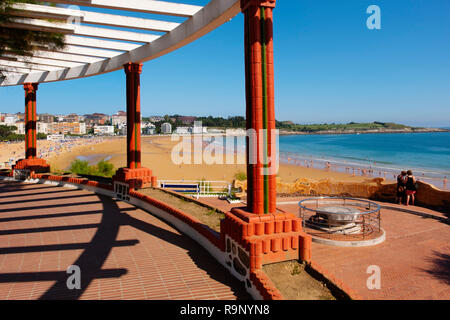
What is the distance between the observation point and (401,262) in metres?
6.14

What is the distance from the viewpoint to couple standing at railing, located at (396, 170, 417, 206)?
10634mm

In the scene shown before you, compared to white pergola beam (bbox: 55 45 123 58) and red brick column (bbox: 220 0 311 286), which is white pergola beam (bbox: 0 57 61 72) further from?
red brick column (bbox: 220 0 311 286)

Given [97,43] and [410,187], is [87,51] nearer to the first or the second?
[97,43]

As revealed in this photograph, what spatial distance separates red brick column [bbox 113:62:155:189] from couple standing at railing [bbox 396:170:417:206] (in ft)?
30.7

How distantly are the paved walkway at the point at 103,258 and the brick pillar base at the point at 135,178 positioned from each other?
1369 mm

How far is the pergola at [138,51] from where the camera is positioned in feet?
16.1

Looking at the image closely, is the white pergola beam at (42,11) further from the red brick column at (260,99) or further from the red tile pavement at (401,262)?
the red tile pavement at (401,262)

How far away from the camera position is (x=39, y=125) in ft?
456

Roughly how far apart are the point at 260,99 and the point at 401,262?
4.54 m

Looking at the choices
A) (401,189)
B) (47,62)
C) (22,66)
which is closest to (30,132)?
(22,66)

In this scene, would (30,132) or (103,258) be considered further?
(30,132)
